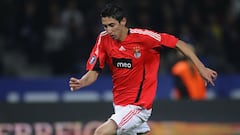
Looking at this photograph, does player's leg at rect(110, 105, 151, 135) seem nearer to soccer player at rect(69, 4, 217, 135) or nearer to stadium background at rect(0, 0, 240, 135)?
soccer player at rect(69, 4, 217, 135)

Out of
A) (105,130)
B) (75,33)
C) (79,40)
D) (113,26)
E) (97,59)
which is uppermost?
(75,33)

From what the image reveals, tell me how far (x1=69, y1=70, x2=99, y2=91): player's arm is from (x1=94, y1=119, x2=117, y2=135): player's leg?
453 millimetres

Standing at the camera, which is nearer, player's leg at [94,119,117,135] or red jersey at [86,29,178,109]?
player's leg at [94,119,117,135]

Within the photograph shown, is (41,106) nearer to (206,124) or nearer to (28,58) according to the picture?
(206,124)

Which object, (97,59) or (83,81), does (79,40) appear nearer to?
(97,59)

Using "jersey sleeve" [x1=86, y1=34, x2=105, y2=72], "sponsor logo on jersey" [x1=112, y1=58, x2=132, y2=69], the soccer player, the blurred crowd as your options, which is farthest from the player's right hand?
the blurred crowd

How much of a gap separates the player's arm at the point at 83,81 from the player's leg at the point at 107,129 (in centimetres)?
45

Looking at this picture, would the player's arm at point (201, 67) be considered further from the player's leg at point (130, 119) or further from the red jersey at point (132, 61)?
the player's leg at point (130, 119)

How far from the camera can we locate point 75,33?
14.3 m

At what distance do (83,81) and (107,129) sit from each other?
1.81 ft

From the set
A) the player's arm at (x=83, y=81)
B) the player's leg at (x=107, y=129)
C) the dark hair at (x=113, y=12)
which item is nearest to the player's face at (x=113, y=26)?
the dark hair at (x=113, y=12)

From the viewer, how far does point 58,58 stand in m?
14.2

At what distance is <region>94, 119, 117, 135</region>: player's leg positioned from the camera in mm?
7758

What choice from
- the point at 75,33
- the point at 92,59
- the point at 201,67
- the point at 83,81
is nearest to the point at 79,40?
the point at 75,33
